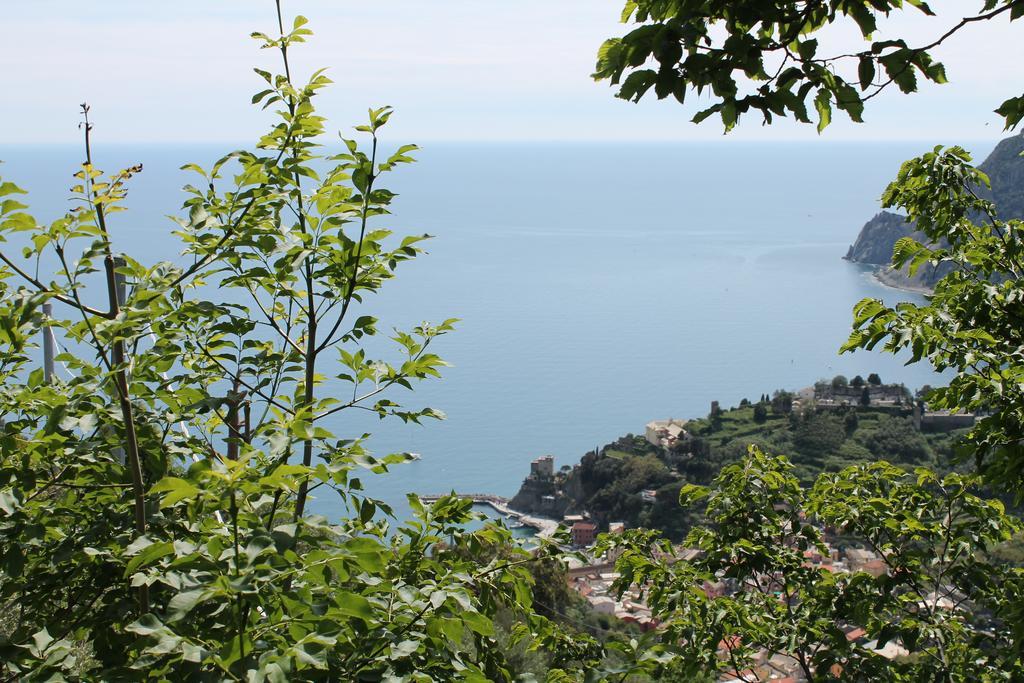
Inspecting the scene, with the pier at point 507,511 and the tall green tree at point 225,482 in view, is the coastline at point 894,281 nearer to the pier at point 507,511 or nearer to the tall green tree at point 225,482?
the pier at point 507,511

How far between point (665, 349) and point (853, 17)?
42119 millimetres

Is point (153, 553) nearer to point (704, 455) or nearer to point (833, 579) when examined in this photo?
point (833, 579)

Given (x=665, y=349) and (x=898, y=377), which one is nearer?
(x=898, y=377)

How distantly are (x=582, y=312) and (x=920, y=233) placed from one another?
1272 inches

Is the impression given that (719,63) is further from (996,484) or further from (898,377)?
(898,377)

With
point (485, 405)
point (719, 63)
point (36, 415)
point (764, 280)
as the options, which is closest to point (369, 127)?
point (719, 63)

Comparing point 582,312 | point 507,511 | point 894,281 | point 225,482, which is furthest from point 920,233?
point 894,281

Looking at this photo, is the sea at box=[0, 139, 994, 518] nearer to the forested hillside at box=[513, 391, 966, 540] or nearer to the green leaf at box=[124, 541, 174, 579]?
the forested hillside at box=[513, 391, 966, 540]

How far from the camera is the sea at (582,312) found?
30.6 metres

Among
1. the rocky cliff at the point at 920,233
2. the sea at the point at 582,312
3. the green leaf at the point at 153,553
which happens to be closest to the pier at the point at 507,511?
the sea at the point at 582,312

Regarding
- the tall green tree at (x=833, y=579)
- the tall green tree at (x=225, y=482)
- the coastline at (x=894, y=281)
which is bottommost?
the coastline at (x=894, y=281)

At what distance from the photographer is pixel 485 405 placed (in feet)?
109

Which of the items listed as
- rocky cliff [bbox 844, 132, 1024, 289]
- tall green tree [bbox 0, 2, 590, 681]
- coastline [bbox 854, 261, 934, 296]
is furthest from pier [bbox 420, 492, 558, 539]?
coastline [bbox 854, 261, 934, 296]

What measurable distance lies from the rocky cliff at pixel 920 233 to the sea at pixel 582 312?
54.2 inches
